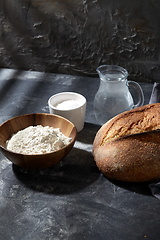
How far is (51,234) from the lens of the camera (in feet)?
2.64

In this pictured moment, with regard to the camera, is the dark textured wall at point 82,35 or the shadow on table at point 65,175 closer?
the shadow on table at point 65,175

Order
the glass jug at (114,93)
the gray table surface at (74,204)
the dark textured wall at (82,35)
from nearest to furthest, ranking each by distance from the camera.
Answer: the gray table surface at (74,204), the glass jug at (114,93), the dark textured wall at (82,35)

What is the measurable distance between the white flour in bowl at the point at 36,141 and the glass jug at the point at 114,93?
0.27 meters

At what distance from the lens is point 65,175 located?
1.02 meters

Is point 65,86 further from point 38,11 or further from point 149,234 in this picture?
point 149,234

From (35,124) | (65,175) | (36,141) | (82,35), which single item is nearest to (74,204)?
(65,175)

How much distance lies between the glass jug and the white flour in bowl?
10.7 inches

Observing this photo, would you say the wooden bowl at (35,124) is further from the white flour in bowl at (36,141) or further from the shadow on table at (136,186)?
the shadow on table at (136,186)

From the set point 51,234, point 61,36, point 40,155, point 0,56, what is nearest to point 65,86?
point 61,36

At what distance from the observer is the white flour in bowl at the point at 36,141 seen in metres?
0.98

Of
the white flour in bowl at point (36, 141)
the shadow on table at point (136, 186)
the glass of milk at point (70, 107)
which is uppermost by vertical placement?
the white flour in bowl at point (36, 141)

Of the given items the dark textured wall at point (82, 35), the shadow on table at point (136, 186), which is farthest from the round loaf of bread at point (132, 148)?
the dark textured wall at point (82, 35)

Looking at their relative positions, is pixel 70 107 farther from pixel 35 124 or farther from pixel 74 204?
pixel 74 204

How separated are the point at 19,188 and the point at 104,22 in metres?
1.16
